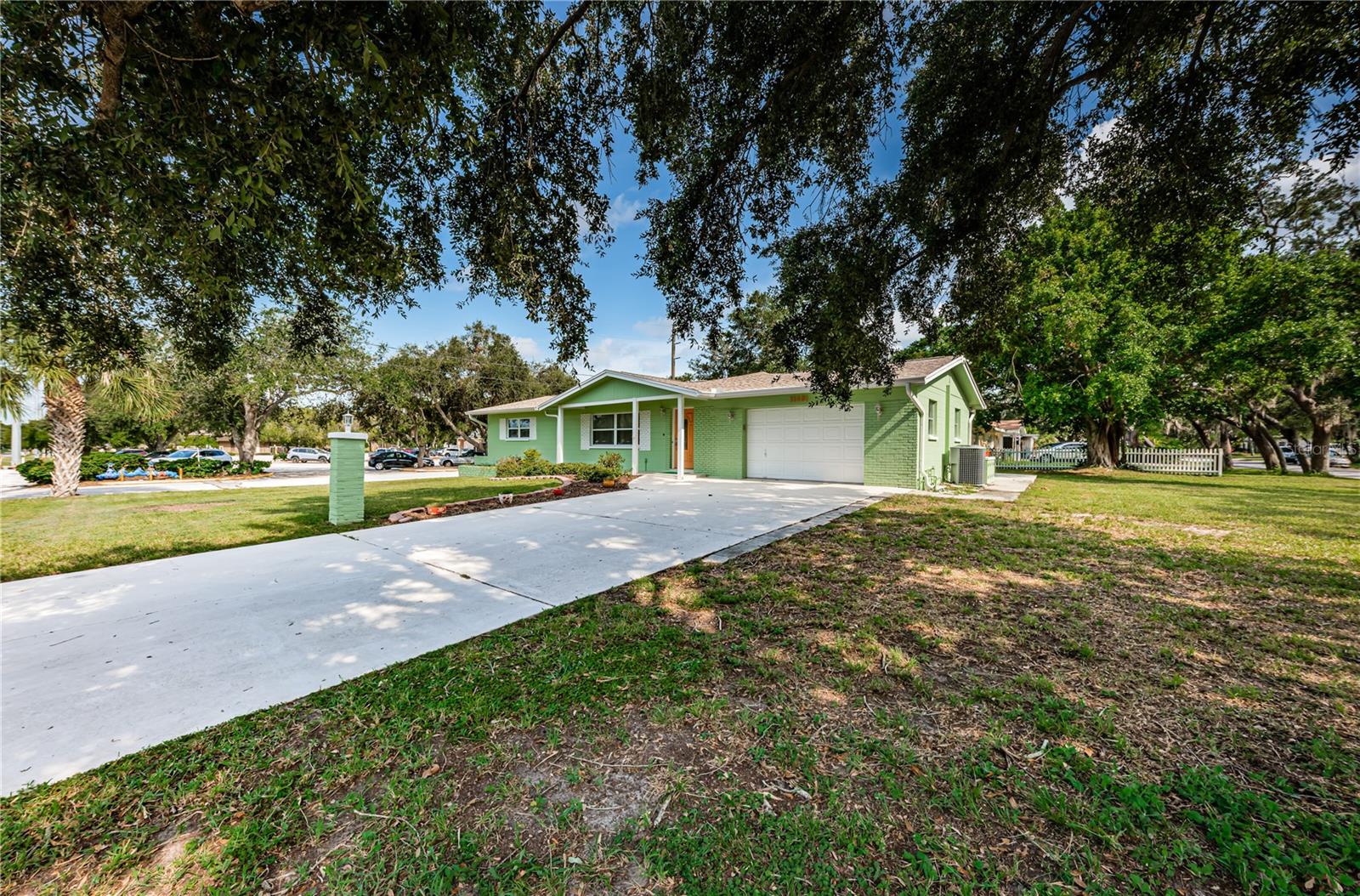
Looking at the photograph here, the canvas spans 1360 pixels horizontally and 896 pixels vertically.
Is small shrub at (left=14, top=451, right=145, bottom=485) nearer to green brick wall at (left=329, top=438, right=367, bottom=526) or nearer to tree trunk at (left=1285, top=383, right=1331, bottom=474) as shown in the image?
green brick wall at (left=329, top=438, right=367, bottom=526)

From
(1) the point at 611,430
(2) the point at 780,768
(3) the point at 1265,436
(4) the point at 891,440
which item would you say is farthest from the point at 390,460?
(3) the point at 1265,436

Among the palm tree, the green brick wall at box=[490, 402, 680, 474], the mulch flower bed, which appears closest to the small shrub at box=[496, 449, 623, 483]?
the mulch flower bed

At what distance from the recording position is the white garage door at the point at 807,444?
13.4 meters

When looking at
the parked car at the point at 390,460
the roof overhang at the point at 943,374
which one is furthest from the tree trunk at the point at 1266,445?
the parked car at the point at 390,460

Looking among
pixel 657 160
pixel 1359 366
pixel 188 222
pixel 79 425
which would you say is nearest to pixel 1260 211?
pixel 657 160

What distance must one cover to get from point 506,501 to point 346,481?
9.09 feet

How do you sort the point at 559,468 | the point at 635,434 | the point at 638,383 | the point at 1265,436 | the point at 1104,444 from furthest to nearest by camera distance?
the point at 1104,444, the point at 1265,436, the point at 635,434, the point at 559,468, the point at 638,383

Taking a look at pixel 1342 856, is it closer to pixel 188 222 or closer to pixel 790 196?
pixel 790 196

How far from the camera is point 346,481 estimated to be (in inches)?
316

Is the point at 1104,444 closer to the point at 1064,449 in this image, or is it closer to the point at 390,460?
the point at 1064,449

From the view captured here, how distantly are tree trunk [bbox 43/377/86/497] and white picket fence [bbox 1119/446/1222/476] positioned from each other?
3643 cm

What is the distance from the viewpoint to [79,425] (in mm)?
12969

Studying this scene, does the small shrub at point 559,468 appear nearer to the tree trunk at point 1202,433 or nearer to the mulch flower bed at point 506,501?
the mulch flower bed at point 506,501

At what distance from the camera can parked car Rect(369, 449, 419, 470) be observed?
2953 centimetres
